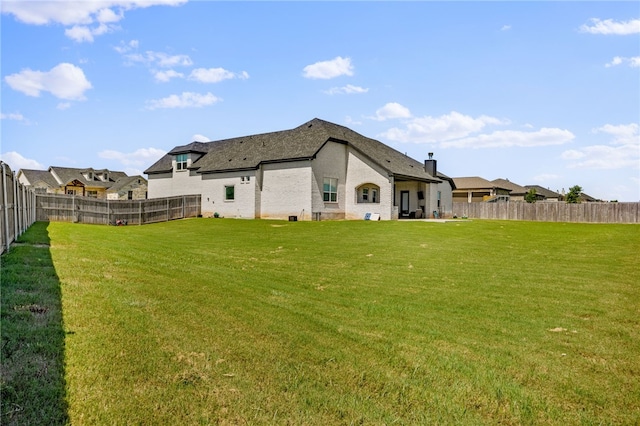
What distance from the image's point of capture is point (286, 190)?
29.5m

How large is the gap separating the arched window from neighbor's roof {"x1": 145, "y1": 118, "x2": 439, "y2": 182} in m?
2.05

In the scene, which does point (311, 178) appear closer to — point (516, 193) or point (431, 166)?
point (431, 166)

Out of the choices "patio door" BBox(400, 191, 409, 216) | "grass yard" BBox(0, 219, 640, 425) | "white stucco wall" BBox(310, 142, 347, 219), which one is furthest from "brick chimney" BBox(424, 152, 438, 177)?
"grass yard" BBox(0, 219, 640, 425)

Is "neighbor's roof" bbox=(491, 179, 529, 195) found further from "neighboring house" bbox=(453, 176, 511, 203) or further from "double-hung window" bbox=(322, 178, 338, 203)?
"double-hung window" bbox=(322, 178, 338, 203)

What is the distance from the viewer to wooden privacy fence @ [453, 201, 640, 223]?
111 ft

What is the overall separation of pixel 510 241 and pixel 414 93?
306 inches

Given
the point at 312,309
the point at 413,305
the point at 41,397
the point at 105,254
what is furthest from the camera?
the point at 105,254

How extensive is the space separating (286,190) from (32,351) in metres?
25.8

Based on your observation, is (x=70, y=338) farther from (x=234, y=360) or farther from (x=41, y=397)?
(x=234, y=360)

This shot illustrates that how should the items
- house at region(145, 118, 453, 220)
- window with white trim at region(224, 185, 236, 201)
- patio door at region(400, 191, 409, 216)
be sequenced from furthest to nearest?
patio door at region(400, 191, 409, 216) < window with white trim at region(224, 185, 236, 201) < house at region(145, 118, 453, 220)

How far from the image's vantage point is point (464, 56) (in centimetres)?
1507

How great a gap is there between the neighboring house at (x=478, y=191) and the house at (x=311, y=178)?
22.0 meters

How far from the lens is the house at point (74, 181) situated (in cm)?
5917

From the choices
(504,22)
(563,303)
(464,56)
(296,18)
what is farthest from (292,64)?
(563,303)
